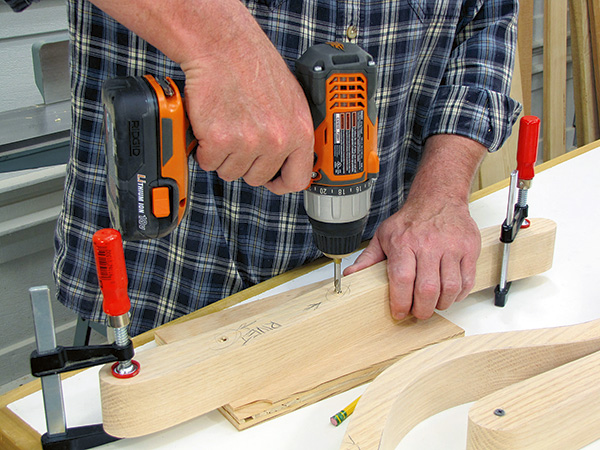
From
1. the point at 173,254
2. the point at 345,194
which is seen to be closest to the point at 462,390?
the point at 345,194

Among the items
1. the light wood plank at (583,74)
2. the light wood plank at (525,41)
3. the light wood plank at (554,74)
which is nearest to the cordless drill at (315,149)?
the light wood plank at (525,41)

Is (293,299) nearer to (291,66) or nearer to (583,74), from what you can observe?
(291,66)

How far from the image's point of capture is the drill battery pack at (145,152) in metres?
0.76

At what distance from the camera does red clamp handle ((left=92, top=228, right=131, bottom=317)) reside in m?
0.72

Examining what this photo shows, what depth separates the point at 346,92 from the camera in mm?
870

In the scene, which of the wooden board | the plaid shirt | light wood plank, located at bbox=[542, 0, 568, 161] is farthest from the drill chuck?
light wood plank, located at bbox=[542, 0, 568, 161]

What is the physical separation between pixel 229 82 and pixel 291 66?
0.38 m

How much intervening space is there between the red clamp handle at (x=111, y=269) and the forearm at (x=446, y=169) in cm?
68

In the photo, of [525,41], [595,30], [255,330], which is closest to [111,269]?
[255,330]

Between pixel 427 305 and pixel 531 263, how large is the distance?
0.88 ft

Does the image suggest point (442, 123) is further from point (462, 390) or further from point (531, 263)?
point (462, 390)

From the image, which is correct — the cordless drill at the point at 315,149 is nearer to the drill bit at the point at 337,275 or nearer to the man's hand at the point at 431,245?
the drill bit at the point at 337,275

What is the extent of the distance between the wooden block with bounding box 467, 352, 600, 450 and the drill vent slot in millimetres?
457

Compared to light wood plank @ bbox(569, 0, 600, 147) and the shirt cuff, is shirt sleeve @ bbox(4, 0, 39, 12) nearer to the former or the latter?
the shirt cuff
